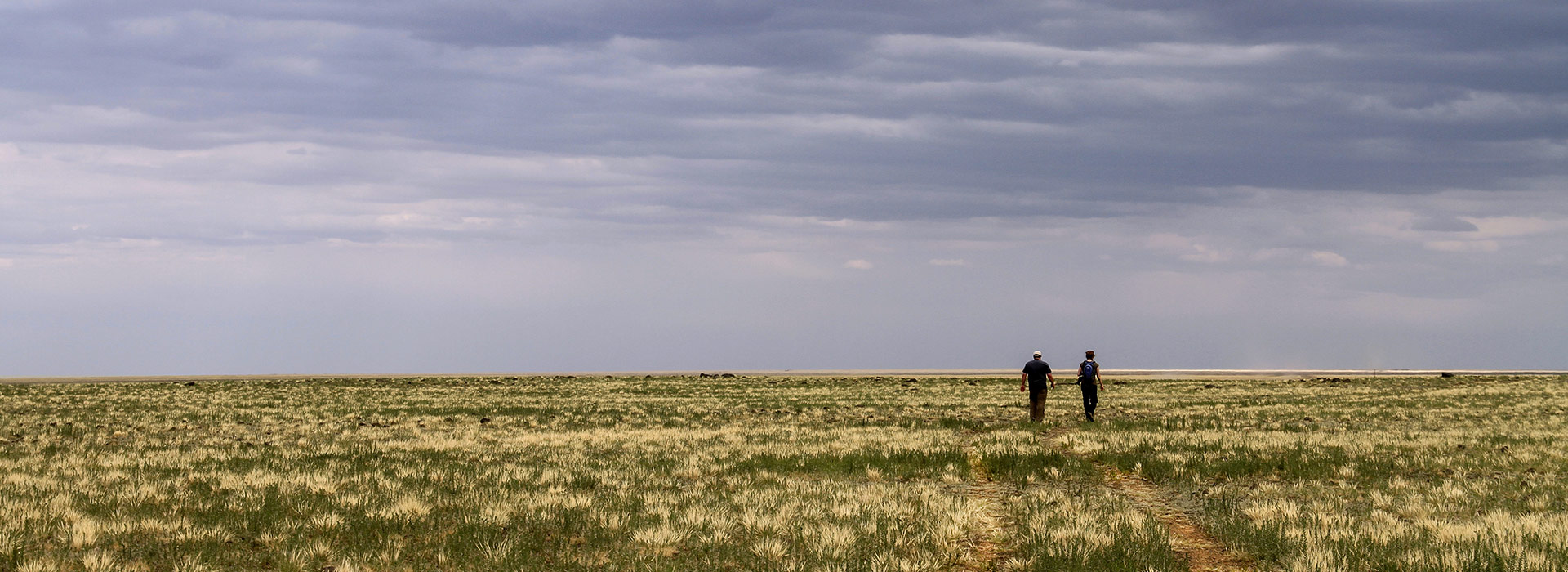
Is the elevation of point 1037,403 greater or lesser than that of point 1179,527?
greater

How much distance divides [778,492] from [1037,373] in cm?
1366

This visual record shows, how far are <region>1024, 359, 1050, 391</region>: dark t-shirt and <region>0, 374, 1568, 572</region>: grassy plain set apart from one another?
57.2 inches

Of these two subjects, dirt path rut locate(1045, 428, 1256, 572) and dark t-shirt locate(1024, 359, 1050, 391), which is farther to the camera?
dark t-shirt locate(1024, 359, 1050, 391)

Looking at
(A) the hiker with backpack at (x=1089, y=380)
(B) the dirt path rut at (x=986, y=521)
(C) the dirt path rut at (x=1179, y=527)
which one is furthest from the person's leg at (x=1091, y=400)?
(B) the dirt path rut at (x=986, y=521)

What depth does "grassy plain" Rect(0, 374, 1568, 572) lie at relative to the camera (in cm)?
945

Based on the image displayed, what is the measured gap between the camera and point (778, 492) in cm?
1348

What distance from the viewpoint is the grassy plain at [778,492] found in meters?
9.45

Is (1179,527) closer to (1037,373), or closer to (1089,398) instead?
A: (1037,373)

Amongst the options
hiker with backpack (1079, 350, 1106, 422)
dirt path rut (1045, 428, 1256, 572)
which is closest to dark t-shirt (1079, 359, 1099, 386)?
hiker with backpack (1079, 350, 1106, 422)

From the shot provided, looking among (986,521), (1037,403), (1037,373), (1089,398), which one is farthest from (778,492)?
(1089,398)

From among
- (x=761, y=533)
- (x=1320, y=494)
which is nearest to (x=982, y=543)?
(x=761, y=533)

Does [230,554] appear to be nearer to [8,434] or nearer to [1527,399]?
[8,434]

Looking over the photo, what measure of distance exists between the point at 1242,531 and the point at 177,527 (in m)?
11.3

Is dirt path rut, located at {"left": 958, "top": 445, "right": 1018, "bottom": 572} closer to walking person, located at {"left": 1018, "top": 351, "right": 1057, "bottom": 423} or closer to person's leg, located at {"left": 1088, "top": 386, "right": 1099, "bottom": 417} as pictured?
walking person, located at {"left": 1018, "top": 351, "right": 1057, "bottom": 423}
